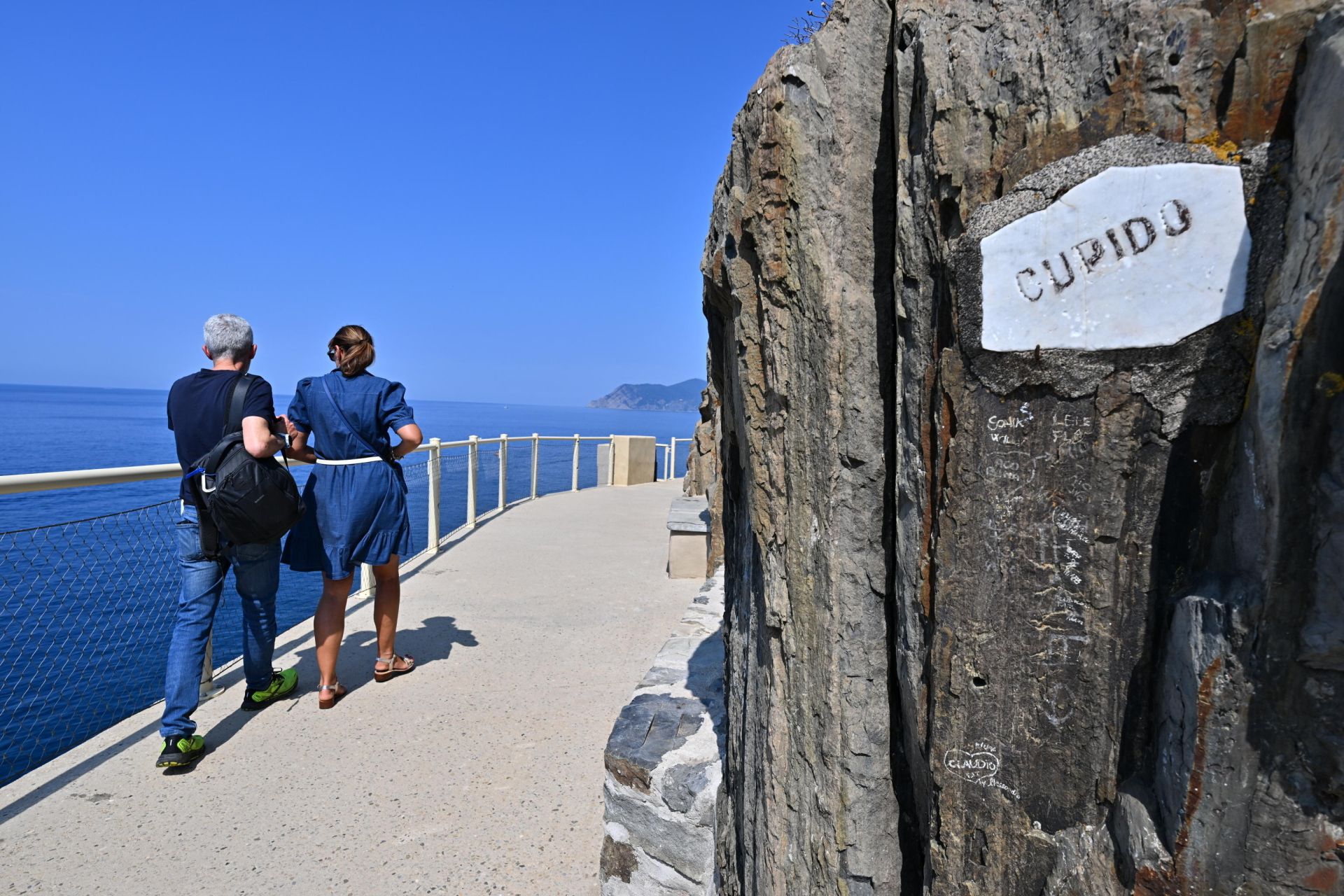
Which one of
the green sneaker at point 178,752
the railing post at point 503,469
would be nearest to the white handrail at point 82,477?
the green sneaker at point 178,752

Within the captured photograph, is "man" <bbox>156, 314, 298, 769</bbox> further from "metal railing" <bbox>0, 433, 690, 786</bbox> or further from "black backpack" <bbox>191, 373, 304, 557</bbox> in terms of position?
"metal railing" <bbox>0, 433, 690, 786</bbox>

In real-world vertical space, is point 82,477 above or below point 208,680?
→ above

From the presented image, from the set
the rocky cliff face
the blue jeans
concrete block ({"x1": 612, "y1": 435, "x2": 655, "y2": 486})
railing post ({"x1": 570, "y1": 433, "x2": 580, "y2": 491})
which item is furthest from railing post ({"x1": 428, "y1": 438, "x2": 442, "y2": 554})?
concrete block ({"x1": 612, "y1": 435, "x2": 655, "y2": 486})

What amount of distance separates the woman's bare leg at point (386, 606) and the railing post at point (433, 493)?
3.07m

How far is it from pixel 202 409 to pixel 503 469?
24.3 ft

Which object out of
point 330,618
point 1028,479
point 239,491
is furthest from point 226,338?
point 1028,479

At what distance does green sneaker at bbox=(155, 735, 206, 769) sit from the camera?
329 cm

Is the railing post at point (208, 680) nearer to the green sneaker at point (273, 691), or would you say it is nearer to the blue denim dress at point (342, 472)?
the green sneaker at point (273, 691)

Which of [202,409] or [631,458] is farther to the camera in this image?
[631,458]

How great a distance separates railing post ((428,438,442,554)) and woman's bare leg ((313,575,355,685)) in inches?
132

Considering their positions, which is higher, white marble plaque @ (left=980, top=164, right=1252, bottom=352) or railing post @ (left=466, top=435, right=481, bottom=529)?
white marble plaque @ (left=980, top=164, right=1252, bottom=352)

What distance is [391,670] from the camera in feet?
14.4

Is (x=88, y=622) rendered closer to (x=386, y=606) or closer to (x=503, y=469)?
(x=386, y=606)

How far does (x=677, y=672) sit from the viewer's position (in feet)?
10.5
